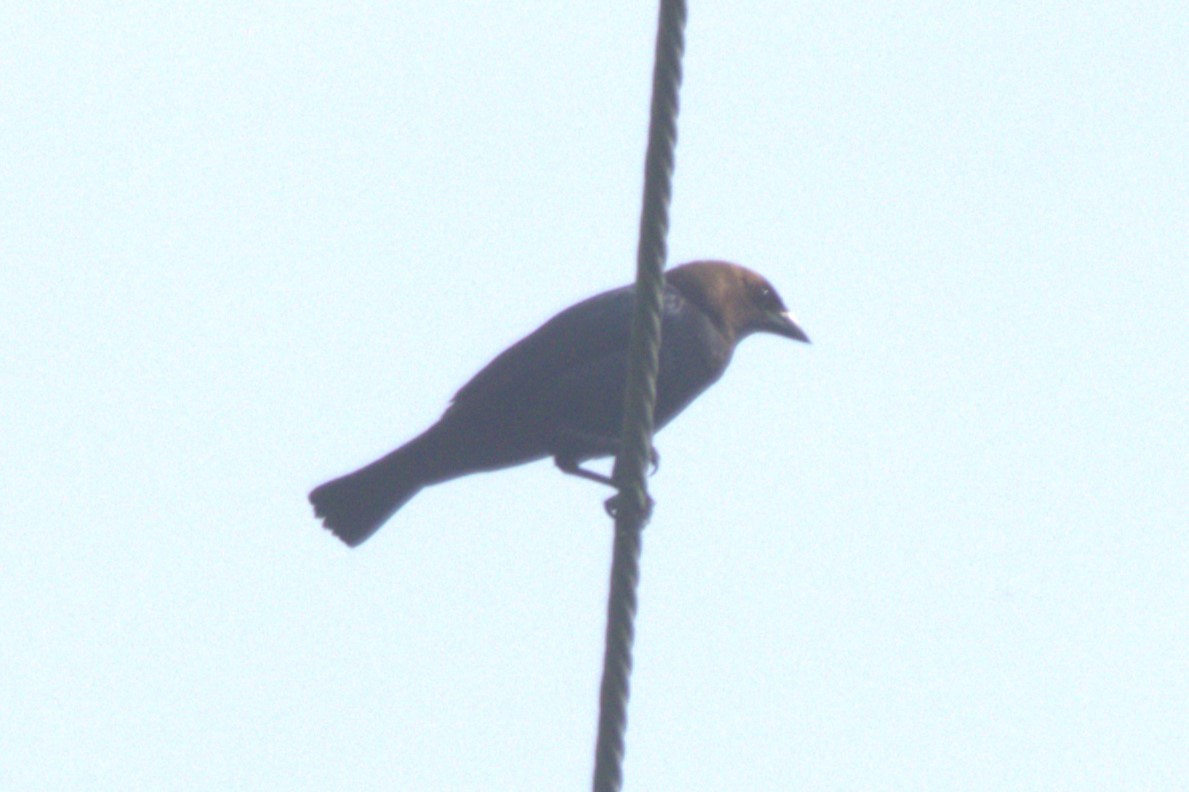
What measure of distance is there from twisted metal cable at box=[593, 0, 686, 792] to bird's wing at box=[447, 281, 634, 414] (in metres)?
2.54

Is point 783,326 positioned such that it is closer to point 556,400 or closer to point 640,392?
point 556,400

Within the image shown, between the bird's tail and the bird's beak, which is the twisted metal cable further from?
the bird's beak

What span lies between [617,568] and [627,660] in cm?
19

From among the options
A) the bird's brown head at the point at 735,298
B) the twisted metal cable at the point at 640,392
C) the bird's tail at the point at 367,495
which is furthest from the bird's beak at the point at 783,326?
the twisted metal cable at the point at 640,392

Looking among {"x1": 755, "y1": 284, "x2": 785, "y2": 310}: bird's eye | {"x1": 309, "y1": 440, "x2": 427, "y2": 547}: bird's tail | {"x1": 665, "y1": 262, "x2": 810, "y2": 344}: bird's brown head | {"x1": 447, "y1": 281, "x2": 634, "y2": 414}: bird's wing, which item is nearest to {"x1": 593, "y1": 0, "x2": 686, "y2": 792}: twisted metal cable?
{"x1": 447, "y1": 281, "x2": 634, "y2": 414}: bird's wing

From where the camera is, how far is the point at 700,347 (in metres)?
6.22

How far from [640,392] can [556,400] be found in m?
2.57

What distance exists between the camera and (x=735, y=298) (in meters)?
6.71

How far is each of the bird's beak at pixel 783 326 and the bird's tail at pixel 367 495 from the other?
4.52ft

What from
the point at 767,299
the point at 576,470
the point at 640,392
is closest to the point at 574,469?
the point at 576,470

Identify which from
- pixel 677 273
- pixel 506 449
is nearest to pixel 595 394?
pixel 506 449

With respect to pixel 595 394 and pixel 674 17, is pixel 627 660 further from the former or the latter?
pixel 595 394

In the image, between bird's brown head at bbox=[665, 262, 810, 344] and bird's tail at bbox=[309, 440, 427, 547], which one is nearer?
bird's tail at bbox=[309, 440, 427, 547]

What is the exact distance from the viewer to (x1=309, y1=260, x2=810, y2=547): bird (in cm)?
596
